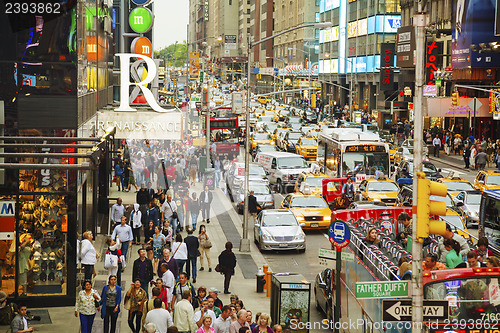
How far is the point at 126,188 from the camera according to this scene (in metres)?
38.9

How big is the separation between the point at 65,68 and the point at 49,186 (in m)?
2.81

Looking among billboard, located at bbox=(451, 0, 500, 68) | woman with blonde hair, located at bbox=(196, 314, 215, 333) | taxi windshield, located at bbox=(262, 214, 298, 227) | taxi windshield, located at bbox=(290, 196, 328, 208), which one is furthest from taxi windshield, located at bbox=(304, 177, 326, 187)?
billboard, located at bbox=(451, 0, 500, 68)

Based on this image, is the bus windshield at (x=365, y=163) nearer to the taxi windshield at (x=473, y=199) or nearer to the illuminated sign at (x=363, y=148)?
the illuminated sign at (x=363, y=148)

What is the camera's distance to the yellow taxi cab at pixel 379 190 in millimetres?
32797

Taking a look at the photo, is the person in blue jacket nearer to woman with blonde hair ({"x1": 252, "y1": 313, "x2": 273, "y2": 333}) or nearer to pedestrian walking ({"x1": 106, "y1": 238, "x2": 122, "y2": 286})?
pedestrian walking ({"x1": 106, "y1": 238, "x2": 122, "y2": 286})

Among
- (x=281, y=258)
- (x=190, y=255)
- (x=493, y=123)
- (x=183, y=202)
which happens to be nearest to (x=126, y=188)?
(x=183, y=202)

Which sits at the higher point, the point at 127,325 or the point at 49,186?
the point at 49,186

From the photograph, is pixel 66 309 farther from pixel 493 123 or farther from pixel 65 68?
pixel 493 123

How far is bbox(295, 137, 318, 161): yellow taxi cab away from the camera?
53.3m

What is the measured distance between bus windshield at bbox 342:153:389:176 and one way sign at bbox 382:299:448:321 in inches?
1034

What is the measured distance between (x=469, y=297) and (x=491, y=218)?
9634 mm

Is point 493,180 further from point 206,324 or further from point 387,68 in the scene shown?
point 387,68

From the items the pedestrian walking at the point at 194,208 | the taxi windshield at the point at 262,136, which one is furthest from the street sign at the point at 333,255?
the taxi windshield at the point at 262,136

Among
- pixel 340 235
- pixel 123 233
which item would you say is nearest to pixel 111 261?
pixel 123 233
